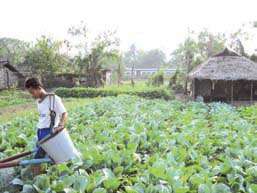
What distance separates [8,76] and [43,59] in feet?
10.3

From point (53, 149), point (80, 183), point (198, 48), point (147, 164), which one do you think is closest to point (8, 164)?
point (53, 149)

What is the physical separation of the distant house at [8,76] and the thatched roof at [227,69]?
14667 mm

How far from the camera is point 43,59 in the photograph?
34.6 meters

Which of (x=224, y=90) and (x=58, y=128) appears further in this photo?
(x=224, y=90)

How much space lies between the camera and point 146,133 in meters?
7.34

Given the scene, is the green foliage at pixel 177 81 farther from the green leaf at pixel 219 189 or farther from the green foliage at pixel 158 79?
the green leaf at pixel 219 189

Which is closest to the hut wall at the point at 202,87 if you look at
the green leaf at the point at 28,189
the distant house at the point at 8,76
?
the distant house at the point at 8,76

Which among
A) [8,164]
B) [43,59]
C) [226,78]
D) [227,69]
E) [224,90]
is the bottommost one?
[224,90]

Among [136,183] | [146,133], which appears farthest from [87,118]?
[136,183]

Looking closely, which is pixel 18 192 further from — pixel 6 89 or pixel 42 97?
pixel 6 89

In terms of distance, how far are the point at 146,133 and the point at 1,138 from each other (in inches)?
91.8

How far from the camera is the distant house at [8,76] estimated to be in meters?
31.9

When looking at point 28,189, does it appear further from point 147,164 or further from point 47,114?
point 147,164

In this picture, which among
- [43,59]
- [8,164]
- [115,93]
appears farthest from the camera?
[43,59]
